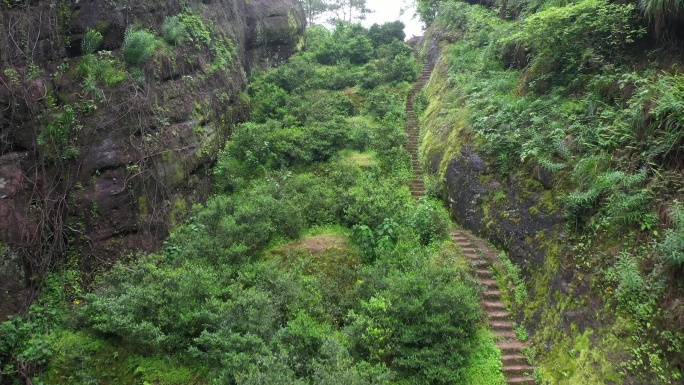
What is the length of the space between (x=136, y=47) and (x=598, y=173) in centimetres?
1302

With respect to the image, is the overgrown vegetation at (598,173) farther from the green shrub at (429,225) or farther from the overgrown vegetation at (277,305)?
the overgrown vegetation at (277,305)

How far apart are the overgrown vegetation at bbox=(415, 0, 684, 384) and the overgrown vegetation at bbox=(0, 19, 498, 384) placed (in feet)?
6.45

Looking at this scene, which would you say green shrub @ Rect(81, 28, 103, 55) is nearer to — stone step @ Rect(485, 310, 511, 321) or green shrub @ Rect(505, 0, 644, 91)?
green shrub @ Rect(505, 0, 644, 91)

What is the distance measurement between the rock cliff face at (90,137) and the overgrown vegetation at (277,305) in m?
0.53

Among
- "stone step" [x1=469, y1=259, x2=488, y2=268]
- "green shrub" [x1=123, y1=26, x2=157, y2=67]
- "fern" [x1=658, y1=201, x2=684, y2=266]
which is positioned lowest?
"stone step" [x1=469, y1=259, x2=488, y2=268]

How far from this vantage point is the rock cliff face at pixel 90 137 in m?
9.27

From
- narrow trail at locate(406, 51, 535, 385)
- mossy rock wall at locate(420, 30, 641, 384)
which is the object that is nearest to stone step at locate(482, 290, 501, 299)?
narrow trail at locate(406, 51, 535, 385)

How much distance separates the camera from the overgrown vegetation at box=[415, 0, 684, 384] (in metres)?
6.05

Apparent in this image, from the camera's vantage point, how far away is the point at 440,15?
2689 cm

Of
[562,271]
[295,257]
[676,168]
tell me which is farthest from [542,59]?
[295,257]

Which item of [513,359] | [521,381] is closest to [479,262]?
[513,359]

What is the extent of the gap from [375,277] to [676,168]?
6171 millimetres

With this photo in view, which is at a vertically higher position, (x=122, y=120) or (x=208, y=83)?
(x=208, y=83)

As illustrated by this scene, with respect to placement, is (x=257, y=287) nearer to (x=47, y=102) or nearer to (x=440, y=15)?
(x=47, y=102)
